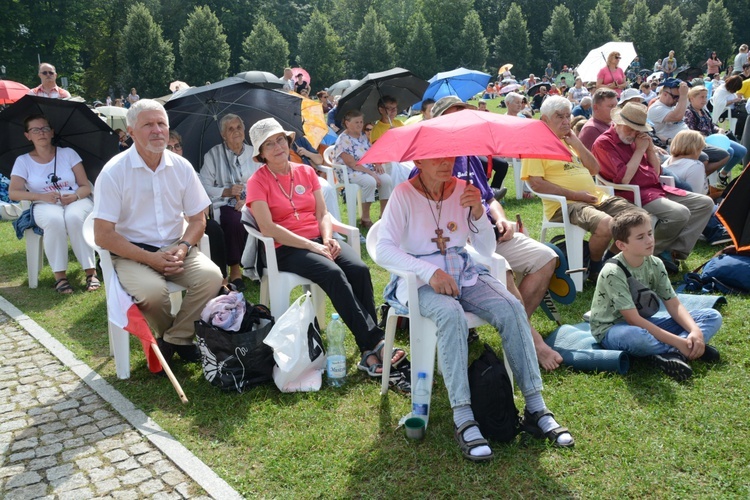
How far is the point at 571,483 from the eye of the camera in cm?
302

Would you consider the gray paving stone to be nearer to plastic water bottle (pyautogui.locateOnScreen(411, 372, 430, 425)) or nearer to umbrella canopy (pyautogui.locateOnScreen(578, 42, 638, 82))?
plastic water bottle (pyautogui.locateOnScreen(411, 372, 430, 425))

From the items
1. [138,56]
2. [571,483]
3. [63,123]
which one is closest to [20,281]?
[63,123]

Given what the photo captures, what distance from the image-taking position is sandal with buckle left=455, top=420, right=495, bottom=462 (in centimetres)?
320

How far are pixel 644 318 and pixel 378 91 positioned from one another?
5490 mm

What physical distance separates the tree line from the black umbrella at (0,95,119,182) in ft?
125

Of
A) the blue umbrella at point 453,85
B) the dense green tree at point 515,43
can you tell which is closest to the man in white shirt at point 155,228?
the blue umbrella at point 453,85

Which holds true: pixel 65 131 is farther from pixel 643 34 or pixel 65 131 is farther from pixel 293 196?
pixel 643 34

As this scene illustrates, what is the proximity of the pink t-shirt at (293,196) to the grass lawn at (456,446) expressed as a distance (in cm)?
104

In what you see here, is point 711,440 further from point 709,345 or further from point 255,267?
point 255,267

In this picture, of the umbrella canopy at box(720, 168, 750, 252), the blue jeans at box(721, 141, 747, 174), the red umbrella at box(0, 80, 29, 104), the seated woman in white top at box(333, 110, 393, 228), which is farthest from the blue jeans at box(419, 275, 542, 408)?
the red umbrella at box(0, 80, 29, 104)

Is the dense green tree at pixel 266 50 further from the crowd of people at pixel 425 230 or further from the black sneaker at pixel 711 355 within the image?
the black sneaker at pixel 711 355

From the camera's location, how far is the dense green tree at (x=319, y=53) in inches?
2143

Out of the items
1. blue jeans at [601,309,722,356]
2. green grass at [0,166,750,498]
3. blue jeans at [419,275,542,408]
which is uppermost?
blue jeans at [419,275,542,408]

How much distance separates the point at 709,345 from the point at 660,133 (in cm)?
567
